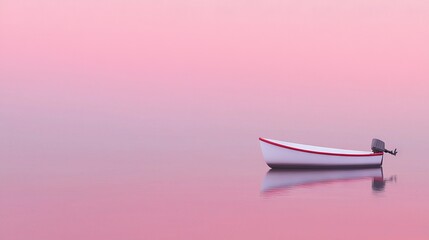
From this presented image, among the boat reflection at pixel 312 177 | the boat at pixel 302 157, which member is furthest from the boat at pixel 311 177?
the boat at pixel 302 157

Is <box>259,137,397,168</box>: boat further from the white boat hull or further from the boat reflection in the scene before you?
the boat reflection

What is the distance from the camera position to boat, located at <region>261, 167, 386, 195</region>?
2994cm

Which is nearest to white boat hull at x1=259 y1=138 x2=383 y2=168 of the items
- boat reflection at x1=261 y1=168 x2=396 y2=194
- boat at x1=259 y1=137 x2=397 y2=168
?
boat at x1=259 y1=137 x2=397 y2=168

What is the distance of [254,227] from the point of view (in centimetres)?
1781

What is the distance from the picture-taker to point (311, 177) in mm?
35031

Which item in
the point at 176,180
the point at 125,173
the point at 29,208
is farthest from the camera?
the point at 125,173

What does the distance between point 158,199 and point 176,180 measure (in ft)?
29.7

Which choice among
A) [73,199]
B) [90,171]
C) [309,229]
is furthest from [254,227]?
[90,171]

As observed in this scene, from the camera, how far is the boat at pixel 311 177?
2994 centimetres

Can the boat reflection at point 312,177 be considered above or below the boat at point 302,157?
below

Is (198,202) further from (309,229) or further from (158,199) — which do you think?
(309,229)

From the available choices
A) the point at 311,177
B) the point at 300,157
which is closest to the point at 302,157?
the point at 300,157

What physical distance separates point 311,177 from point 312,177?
0.06 metres

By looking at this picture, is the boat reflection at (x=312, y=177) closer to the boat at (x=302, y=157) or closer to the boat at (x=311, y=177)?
the boat at (x=311, y=177)
